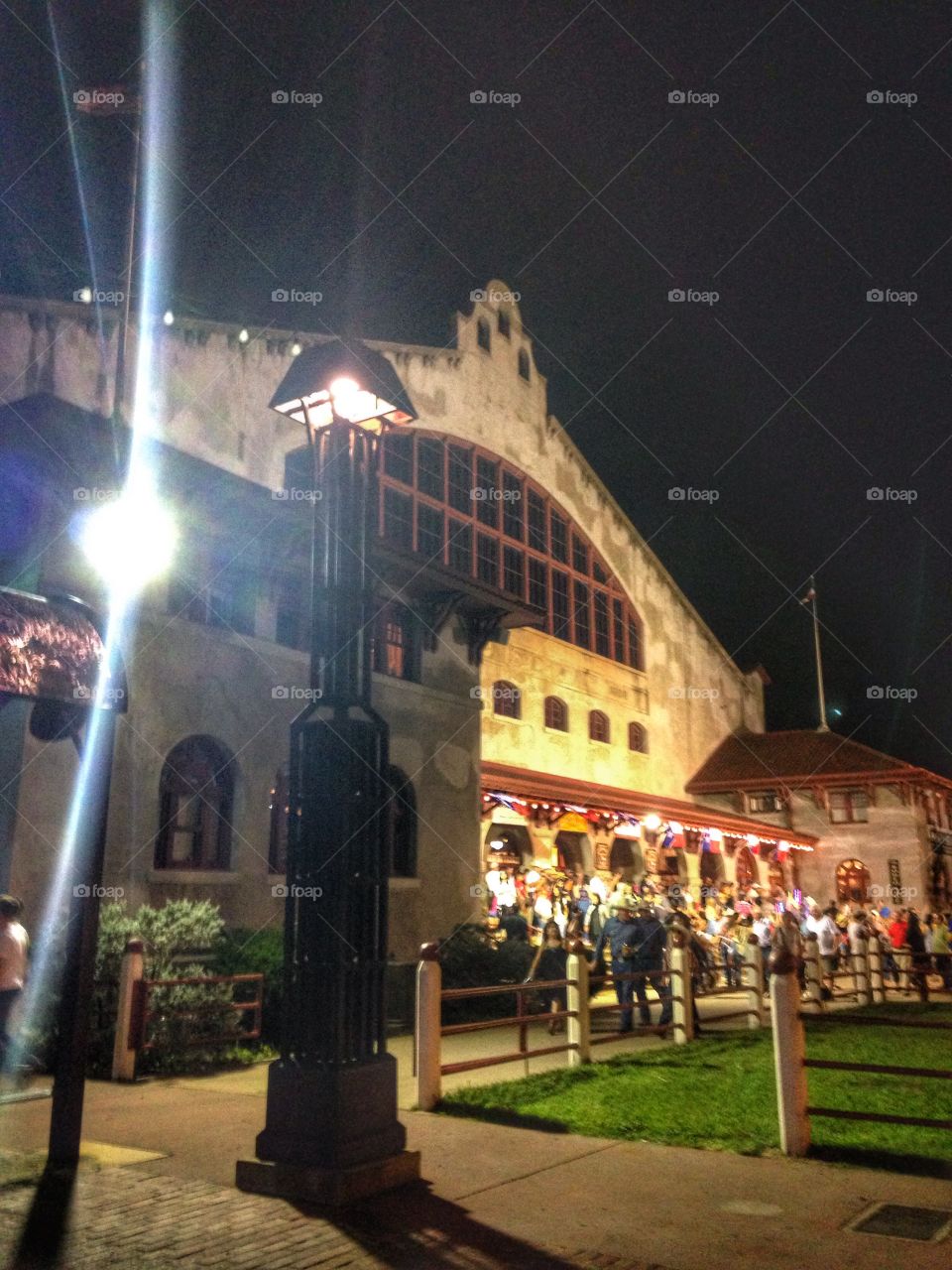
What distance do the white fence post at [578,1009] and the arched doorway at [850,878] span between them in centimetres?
2813

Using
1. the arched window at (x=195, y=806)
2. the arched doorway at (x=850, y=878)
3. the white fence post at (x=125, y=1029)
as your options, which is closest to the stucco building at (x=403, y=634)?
the arched window at (x=195, y=806)

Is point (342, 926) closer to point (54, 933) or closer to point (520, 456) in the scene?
point (54, 933)

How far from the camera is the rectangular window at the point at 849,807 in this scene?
36.5m

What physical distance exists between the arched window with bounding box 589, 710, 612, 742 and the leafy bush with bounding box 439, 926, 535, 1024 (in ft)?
51.0

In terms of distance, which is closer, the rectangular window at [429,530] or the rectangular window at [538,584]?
the rectangular window at [429,530]

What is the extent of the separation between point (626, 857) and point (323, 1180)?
79.7ft

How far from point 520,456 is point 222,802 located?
17.3 m

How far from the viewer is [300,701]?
16312 mm

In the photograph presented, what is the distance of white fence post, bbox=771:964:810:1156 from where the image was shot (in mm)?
7289

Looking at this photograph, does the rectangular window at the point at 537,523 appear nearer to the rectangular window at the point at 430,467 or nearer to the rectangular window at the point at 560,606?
the rectangular window at the point at 560,606

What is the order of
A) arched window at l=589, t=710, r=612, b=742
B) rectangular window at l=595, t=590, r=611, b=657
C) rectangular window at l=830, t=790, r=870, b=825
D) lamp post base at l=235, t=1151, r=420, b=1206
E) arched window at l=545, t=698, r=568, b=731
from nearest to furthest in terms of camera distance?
1. lamp post base at l=235, t=1151, r=420, b=1206
2. arched window at l=545, t=698, r=568, b=731
3. arched window at l=589, t=710, r=612, b=742
4. rectangular window at l=595, t=590, r=611, b=657
5. rectangular window at l=830, t=790, r=870, b=825

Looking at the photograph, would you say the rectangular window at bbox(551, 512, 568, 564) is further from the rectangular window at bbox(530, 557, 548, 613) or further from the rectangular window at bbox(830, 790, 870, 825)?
the rectangular window at bbox(830, 790, 870, 825)

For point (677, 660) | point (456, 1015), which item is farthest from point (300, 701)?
point (677, 660)

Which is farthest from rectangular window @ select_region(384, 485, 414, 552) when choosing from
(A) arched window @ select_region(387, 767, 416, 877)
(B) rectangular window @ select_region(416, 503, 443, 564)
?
(A) arched window @ select_region(387, 767, 416, 877)
